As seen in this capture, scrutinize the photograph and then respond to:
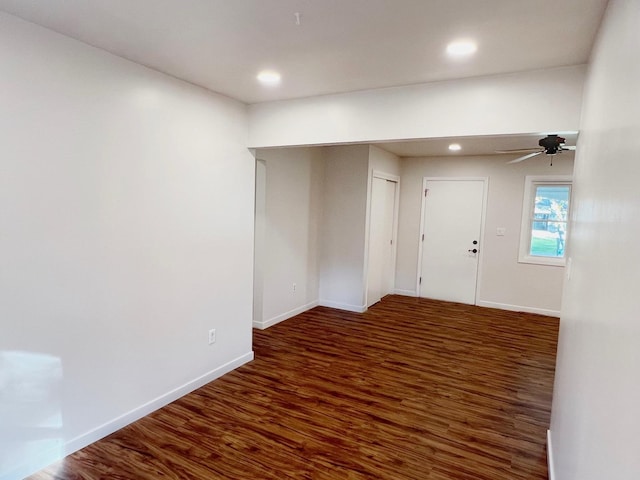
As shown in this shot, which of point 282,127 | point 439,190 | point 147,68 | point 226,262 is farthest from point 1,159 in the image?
point 439,190

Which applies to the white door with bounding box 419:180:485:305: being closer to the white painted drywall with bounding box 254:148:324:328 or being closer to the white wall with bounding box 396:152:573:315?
the white wall with bounding box 396:152:573:315

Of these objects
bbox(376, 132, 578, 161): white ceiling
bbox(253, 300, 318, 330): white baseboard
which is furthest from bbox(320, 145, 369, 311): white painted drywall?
bbox(376, 132, 578, 161): white ceiling

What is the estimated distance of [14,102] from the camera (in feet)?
6.47

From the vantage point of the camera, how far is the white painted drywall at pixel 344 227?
17.8 ft

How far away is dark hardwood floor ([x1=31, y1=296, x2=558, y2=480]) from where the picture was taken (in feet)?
7.51

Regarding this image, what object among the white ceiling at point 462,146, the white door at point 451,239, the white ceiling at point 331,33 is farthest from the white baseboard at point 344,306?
the white ceiling at point 331,33

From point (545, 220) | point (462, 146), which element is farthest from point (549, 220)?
point (462, 146)

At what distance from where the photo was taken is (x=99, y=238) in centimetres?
241

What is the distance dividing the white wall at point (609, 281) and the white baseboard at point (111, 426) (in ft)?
8.48

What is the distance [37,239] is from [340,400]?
2361 millimetres

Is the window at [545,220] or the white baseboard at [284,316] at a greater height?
the window at [545,220]

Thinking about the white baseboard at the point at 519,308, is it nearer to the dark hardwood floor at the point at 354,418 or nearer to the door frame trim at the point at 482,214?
the door frame trim at the point at 482,214

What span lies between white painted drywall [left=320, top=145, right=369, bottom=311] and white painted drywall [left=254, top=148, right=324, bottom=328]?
0.14 metres

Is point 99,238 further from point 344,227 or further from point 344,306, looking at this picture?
point 344,306
